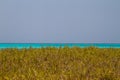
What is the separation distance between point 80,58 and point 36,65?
1.66m

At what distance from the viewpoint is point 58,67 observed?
8.25m

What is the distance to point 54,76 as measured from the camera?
21.9 feet

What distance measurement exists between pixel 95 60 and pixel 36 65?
1673mm

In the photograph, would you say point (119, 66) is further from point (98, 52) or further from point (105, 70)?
point (98, 52)

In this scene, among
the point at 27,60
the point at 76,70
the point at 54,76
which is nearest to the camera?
the point at 54,76

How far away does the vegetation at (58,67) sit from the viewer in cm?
684

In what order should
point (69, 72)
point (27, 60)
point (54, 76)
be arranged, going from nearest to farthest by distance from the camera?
point (54, 76) < point (69, 72) < point (27, 60)

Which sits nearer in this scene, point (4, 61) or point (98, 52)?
point (4, 61)

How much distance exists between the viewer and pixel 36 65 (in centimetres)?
858

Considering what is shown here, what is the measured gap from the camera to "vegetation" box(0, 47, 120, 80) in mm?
6844

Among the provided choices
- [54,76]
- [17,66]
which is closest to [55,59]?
[17,66]

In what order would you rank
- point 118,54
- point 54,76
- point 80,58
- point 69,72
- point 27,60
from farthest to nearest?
point 118,54, point 80,58, point 27,60, point 69,72, point 54,76

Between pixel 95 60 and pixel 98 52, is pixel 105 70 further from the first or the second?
pixel 98 52

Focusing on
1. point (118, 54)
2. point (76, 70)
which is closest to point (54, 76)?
point (76, 70)
